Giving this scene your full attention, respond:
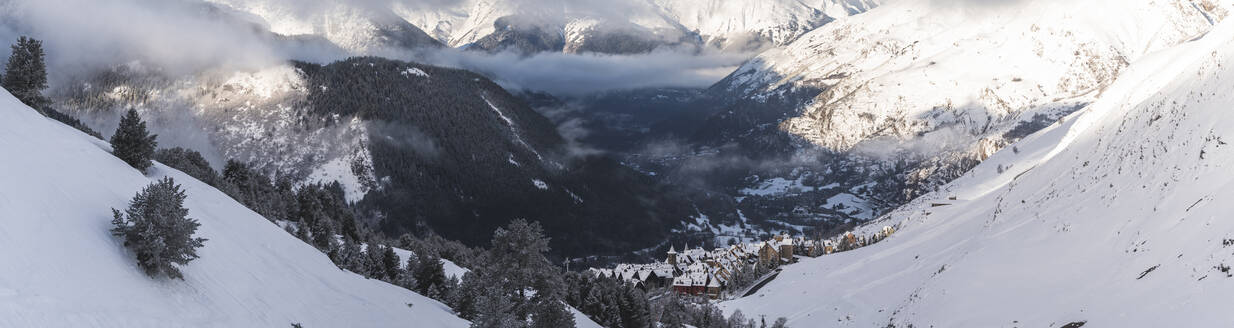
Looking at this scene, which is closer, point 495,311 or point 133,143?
point 495,311

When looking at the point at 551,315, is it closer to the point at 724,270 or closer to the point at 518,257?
the point at 518,257

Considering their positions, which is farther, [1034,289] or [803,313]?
[803,313]

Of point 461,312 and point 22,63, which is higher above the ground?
point 22,63

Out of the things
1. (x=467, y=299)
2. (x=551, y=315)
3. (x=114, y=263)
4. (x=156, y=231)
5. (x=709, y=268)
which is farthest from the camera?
(x=709, y=268)

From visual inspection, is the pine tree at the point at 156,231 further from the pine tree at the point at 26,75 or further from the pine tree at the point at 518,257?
the pine tree at the point at 26,75

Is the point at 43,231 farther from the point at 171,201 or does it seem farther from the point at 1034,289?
the point at 1034,289

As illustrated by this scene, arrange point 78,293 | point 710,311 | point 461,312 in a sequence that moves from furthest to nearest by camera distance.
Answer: point 710,311 < point 461,312 < point 78,293

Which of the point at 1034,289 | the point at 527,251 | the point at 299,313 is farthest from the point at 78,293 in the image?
the point at 1034,289

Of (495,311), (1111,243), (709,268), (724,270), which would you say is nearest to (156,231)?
(495,311)
